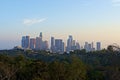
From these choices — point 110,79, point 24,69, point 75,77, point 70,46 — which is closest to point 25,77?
point 24,69

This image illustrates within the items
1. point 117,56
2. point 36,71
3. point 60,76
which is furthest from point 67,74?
point 117,56

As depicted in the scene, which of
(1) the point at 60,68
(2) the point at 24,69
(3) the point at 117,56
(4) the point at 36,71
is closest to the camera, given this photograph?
(1) the point at 60,68

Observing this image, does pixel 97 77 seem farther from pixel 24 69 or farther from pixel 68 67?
pixel 24 69

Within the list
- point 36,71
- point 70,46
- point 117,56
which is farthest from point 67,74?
point 70,46

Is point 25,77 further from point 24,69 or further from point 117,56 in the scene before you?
point 117,56

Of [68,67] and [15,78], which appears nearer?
[68,67]

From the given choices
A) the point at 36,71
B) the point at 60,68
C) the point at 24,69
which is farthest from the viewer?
the point at 24,69

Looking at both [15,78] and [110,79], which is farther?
[15,78]

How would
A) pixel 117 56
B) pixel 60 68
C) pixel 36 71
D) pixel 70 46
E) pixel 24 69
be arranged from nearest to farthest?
pixel 60 68, pixel 36 71, pixel 24 69, pixel 117 56, pixel 70 46
